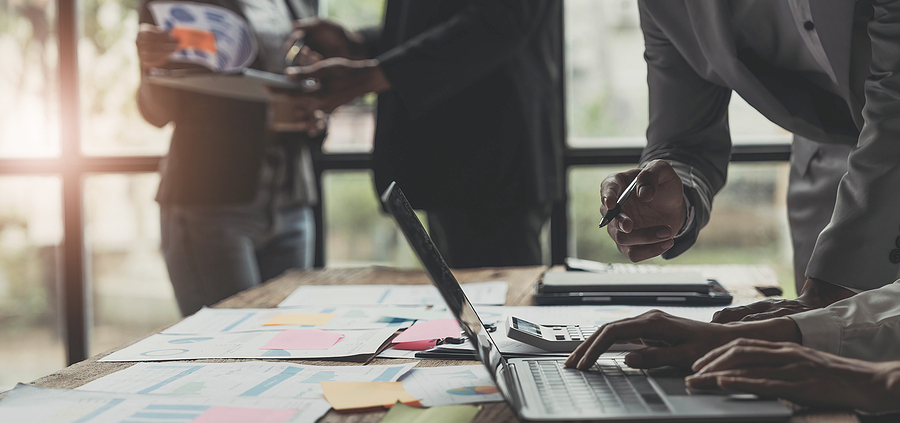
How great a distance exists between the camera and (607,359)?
2.38ft

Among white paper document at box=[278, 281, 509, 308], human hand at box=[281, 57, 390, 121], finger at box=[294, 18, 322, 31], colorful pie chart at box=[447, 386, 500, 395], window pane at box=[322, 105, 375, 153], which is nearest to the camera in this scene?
colorful pie chart at box=[447, 386, 500, 395]

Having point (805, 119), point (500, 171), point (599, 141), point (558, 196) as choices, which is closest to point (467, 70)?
point (500, 171)

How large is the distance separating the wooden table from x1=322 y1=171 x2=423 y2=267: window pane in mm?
853

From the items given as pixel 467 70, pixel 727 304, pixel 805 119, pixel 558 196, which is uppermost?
pixel 467 70

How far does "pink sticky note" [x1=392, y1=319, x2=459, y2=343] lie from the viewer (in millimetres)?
886

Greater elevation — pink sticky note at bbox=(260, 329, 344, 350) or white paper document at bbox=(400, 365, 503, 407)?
white paper document at bbox=(400, 365, 503, 407)

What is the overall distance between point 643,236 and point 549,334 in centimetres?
32

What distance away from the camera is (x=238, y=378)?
72 cm

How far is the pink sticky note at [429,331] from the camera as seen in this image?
2.91 feet

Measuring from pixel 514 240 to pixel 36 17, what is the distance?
2194mm

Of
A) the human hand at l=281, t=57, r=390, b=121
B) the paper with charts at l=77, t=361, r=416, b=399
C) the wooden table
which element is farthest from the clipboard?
the paper with charts at l=77, t=361, r=416, b=399

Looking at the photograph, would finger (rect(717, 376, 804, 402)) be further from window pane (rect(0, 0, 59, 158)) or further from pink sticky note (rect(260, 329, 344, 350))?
window pane (rect(0, 0, 59, 158))

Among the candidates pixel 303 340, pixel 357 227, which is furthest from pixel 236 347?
pixel 357 227

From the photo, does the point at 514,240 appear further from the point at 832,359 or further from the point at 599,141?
the point at 832,359
